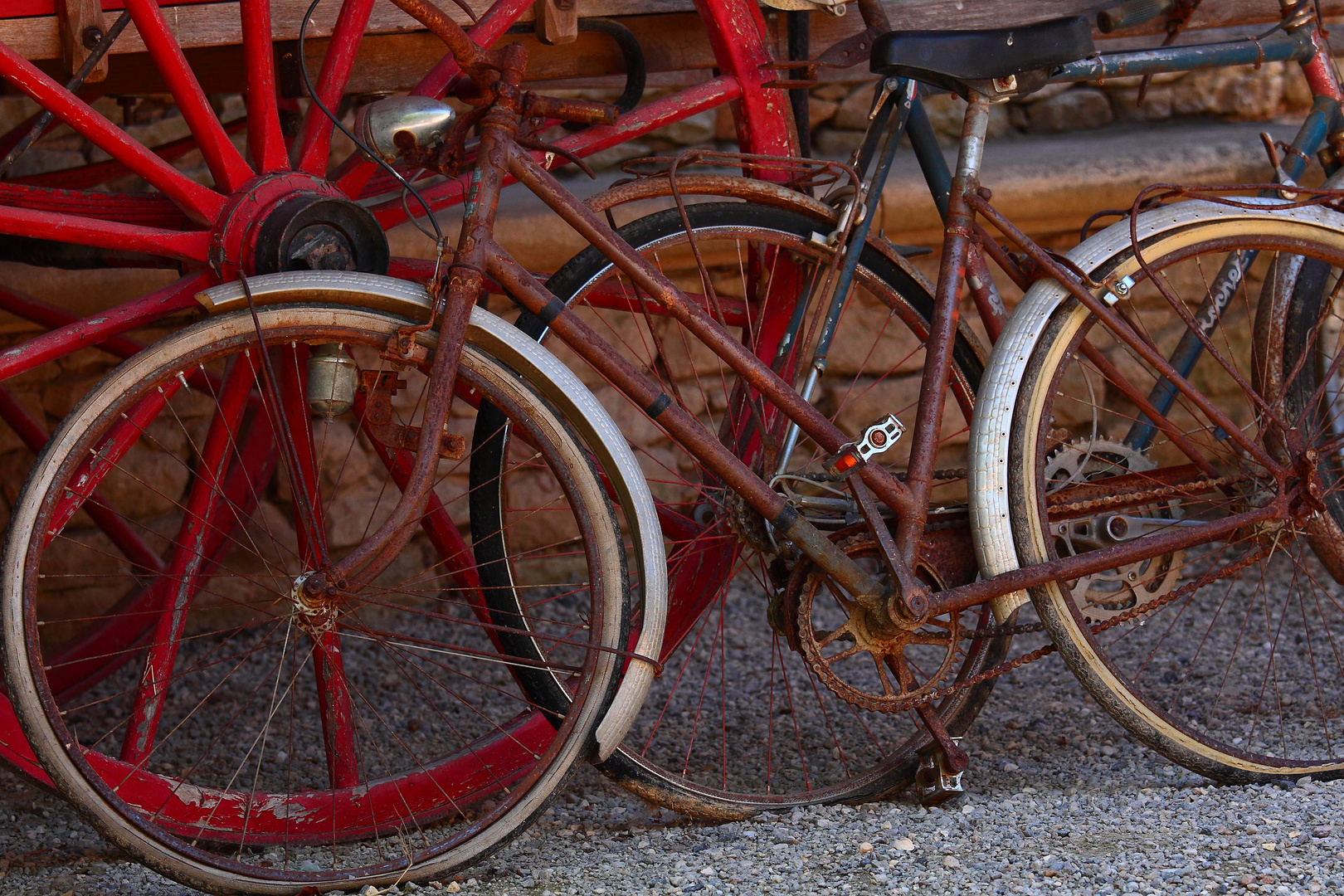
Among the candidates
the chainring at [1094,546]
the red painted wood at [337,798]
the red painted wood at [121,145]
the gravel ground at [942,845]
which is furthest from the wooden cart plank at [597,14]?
the gravel ground at [942,845]

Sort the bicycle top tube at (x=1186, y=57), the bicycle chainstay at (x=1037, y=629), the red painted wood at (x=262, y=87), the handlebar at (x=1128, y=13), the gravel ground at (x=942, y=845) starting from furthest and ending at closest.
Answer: the handlebar at (x=1128, y=13) → the bicycle top tube at (x=1186, y=57) → the bicycle chainstay at (x=1037, y=629) → the red painted wood at (x=262, y=87) → the gravel ground at (x=942, y=845)

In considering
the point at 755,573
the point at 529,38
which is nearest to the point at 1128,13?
the point at 529,38

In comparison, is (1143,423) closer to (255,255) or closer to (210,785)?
(255,255)

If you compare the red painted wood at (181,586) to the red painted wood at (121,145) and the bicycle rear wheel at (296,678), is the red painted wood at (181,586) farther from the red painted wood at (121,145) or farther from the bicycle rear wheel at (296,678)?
the red painted wood at (121,145)

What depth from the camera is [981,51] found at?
196 centimetres

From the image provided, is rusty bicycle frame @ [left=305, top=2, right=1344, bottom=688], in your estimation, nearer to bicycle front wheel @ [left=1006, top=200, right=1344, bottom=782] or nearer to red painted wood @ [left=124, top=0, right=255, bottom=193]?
bicycle front wheel @ [left=1006, top=200, right=1344, bottom=782]

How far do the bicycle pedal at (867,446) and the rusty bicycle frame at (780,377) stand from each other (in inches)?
0.6

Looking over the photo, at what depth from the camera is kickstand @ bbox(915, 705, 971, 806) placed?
6.63 ft

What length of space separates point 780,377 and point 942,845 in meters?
0.79

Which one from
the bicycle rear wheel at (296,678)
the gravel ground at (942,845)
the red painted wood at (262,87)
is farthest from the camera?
the red painted wood at (262,87)

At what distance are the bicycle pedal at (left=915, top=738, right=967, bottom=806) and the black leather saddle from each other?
1151 mm

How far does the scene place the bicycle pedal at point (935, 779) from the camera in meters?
2.04

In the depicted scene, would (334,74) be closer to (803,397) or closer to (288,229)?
(288,229)

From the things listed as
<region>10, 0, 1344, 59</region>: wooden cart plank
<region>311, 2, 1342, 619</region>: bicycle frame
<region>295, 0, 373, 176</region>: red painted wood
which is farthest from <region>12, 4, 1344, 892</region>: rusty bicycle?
<region>10, 0, 1344, 59</region>: wooden cart plank
